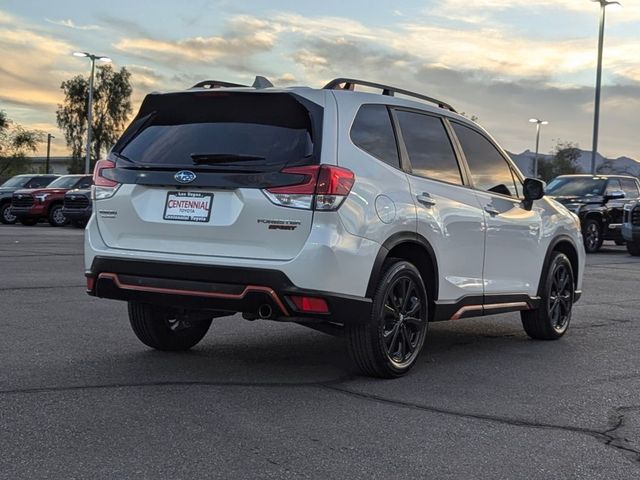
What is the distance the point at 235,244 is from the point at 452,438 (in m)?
1.73

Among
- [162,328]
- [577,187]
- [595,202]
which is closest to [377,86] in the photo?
[162,328]

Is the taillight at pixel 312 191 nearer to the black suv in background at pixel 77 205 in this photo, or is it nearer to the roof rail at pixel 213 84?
the roof rail at pixel 213 84

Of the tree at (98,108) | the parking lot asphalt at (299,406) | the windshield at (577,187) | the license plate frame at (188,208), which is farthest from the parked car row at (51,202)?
the tree at (98,108)

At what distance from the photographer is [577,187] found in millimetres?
21641

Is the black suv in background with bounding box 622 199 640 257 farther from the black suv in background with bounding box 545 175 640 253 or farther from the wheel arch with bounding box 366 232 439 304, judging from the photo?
the wheel arch with bounding box 366 232 439 304

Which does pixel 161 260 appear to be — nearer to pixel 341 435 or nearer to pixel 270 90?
pixel 270 90

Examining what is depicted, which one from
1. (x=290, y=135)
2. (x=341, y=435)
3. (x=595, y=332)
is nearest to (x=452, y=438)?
(x=341, y=435)

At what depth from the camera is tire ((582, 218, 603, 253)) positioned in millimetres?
21141

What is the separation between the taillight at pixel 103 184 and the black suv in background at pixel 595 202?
1664 centimetres

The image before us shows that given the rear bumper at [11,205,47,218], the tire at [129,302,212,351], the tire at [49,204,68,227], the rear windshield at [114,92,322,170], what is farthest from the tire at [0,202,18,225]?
the rear windshield at [114,92,322,170]

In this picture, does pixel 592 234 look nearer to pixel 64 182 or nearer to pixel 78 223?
pixel 78 223

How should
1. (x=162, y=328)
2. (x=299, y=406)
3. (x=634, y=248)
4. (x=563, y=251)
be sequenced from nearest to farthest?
(x=299, y=406) < (x=162, y=328) < (x=563, y=251) < (x=634, y=248)

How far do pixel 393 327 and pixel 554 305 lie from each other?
2629 millimetres

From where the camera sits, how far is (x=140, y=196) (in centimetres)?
557
